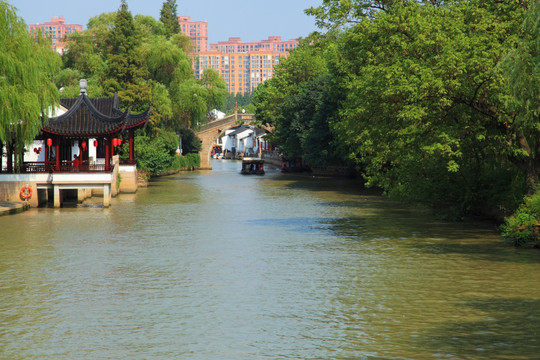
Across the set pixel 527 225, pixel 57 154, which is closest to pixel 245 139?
pixel 57 154

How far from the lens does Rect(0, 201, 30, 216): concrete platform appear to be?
3270cm

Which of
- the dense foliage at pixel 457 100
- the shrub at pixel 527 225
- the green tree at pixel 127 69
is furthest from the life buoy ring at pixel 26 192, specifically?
the shrub at pixel 527 225

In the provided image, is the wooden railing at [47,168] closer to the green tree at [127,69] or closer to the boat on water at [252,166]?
the green tree at [127,69]

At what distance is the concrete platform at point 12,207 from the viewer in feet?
107

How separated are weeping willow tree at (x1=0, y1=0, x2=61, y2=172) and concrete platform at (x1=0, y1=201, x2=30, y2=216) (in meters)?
2.65

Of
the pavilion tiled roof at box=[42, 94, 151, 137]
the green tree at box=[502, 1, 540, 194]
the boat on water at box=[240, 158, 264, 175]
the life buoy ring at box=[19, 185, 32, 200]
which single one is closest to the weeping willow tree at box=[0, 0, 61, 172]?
the life buoy ring at box=[19, 185, 32, 200]

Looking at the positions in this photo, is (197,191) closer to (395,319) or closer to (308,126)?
(308,126)

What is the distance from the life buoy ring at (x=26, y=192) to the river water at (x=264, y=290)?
15.9 feet

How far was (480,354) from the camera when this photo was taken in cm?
1159

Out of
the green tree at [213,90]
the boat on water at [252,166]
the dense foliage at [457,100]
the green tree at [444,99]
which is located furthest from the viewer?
the boat on water at [252,166]

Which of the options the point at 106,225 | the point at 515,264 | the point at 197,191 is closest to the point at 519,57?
the point at 515,264

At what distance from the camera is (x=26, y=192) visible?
118 ft

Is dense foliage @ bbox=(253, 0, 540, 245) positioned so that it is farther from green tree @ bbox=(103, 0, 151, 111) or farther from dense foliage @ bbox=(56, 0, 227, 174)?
dense foliage @ bbox=(56, 0, 227, 174)

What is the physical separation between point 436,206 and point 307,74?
49.9 m
